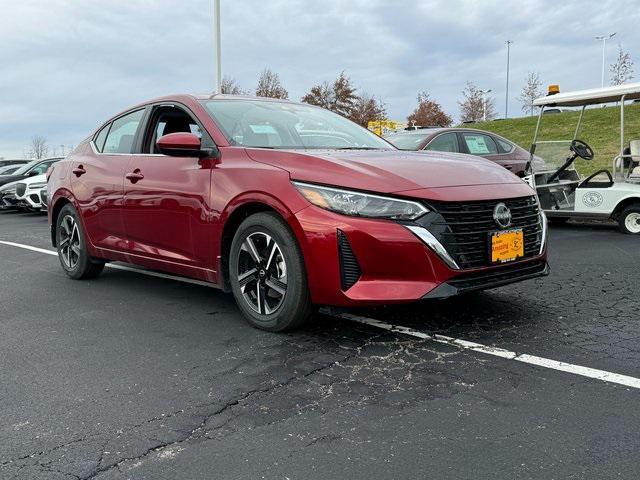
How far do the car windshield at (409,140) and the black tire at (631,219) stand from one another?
3039 millimetres

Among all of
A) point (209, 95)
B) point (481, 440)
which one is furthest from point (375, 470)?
point (209, 95)

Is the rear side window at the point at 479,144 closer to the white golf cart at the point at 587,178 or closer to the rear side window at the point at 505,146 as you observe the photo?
the rear side window at the point at 505,146

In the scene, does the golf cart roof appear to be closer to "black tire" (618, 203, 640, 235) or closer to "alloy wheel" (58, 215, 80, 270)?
"black tire" (618, 203, 640, 235)

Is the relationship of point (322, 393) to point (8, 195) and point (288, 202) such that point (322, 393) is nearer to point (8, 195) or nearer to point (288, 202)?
point (288, 202)

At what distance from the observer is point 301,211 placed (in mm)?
3684

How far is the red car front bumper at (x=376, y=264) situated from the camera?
11.5 feet

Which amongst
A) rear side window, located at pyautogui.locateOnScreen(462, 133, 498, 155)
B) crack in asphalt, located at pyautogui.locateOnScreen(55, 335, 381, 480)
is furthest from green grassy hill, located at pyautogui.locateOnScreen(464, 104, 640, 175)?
crack in asphalt, located at pyautogui.locateOnScreen(55, 335, 381, 480)

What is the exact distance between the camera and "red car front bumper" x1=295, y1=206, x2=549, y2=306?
350 centimetres

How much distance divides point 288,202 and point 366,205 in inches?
19.6

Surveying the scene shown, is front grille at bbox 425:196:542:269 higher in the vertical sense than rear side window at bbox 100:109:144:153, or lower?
lower

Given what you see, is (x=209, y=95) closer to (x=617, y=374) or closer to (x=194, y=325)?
(x=194, y=325)

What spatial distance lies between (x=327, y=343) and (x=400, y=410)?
3.43 feet

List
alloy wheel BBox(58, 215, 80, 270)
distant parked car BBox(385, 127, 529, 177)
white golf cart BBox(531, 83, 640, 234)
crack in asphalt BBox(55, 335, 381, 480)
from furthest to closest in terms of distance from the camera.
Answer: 1. distant parked car BBox(385, 127, 529, 177)
2. white golf cart BBox(531, 83, 640, 234)
3. alloy wheel BBox(58, 215, 80, 270)
4. crack in asphalt BBox(55, 335, 381, 480)

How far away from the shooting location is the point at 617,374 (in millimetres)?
3191
